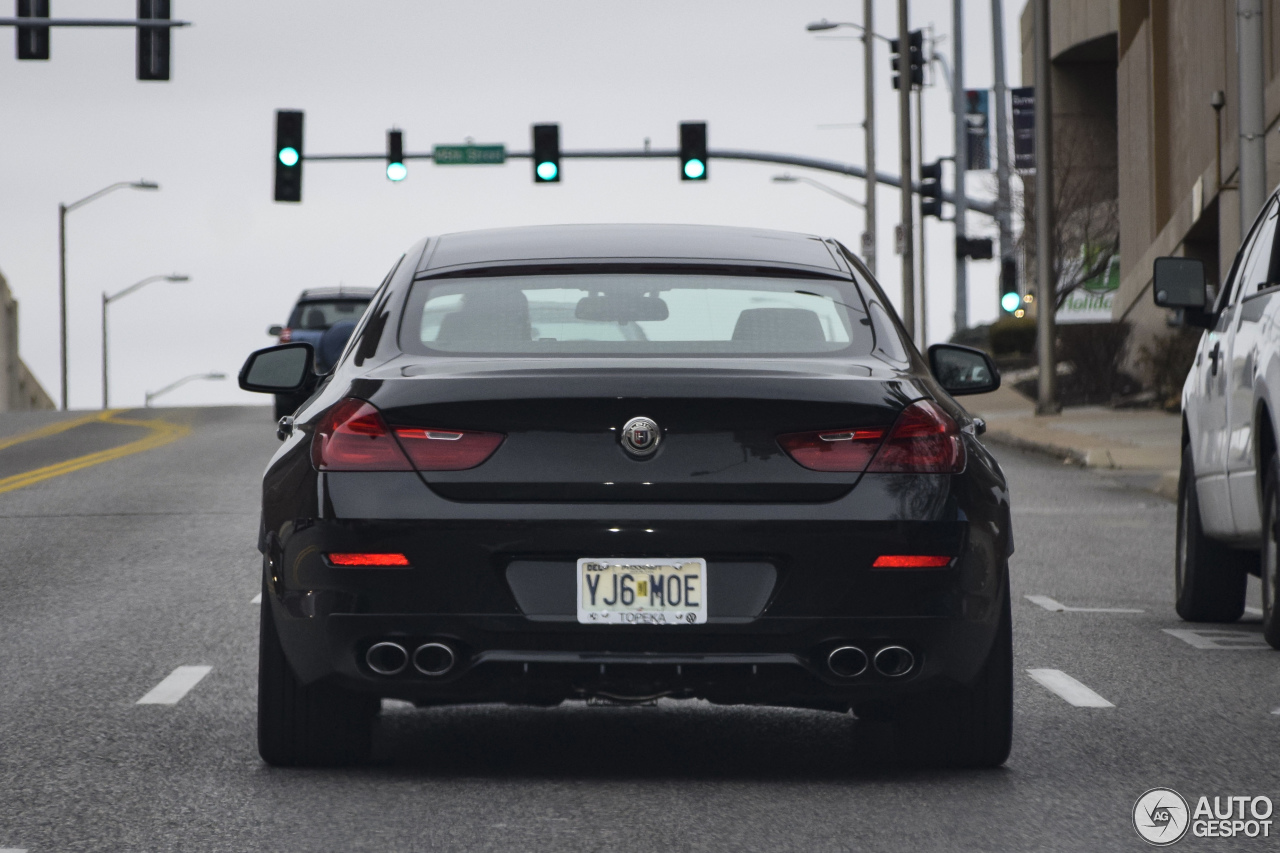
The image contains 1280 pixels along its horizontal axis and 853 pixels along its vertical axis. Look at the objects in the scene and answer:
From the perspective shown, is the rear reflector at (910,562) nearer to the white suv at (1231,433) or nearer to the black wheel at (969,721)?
the black wheel at (969,721)

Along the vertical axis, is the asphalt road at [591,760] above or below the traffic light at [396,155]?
below

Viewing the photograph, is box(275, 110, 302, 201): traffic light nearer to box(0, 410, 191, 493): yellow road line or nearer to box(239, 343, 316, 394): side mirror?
box(0, 410, 191, 493): yellow road line

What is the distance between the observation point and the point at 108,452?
21969mm

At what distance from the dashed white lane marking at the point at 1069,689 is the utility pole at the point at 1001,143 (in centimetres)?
4303

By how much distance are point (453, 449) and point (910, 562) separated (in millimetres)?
1205

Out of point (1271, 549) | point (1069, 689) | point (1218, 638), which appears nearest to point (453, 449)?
point (1069, 689)

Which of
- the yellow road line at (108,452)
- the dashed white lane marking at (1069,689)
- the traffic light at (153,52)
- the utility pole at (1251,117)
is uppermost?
the traffic light at (153,52)

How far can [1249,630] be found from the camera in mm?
9258

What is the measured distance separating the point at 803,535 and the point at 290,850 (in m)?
1.48

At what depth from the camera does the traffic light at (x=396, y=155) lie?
36375 mm

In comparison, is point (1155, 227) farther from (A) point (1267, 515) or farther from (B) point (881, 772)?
(B) point (881, 772)

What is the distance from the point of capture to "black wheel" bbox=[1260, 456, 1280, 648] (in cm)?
810

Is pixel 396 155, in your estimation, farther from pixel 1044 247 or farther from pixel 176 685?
pixel 176 685

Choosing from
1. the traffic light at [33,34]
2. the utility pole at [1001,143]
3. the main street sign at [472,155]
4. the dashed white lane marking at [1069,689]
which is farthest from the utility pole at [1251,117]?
the utility pole at [1001,143]
